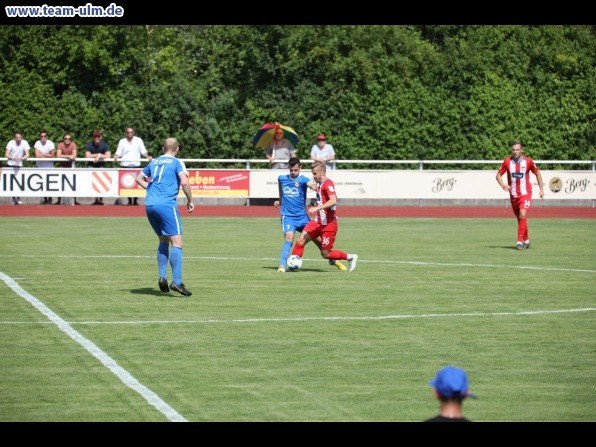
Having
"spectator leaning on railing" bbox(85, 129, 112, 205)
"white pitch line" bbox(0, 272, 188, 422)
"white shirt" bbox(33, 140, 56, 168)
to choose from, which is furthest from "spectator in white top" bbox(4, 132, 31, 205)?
"white pitch line" bbox(0, 272, 188, 422)

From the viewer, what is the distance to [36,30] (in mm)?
44438

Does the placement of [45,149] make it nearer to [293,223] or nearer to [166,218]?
[293,223]

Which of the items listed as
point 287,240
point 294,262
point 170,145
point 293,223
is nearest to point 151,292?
point 170,145

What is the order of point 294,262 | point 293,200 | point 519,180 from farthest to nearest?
1. point 519,180
2. point 293,200
3. point 294,262

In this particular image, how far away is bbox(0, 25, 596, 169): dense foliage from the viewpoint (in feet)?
144

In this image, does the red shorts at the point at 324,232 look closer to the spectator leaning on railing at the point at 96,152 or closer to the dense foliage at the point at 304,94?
the spectator leaning on railing at the point at 96,152

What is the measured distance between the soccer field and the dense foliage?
67.6ft

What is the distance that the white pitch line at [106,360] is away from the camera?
30.1 ft

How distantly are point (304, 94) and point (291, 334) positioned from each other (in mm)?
33539

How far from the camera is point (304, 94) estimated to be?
46031mm
